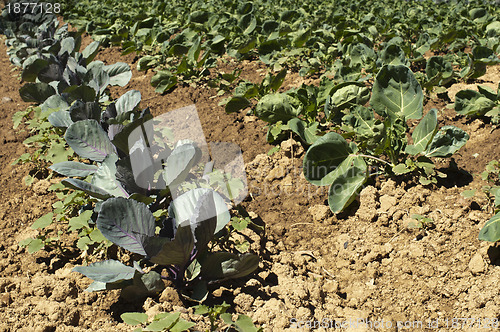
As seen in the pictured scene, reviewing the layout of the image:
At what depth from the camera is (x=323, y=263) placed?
2361 millimetres

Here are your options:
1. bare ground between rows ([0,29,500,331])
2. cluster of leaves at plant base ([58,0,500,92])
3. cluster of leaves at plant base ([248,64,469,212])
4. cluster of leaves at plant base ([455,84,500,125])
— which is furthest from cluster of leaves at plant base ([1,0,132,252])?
cluster of leaves at plant base ([455,84,500,125])

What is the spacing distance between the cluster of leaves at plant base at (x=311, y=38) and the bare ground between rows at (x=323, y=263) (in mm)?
1212

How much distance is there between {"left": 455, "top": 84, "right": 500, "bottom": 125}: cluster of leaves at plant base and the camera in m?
3.03

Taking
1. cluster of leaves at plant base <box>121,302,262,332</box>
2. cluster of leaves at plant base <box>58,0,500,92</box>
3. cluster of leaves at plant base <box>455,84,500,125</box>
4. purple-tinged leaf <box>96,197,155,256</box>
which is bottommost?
cluster of leaves at plant base <box>58,0,500,92</box>

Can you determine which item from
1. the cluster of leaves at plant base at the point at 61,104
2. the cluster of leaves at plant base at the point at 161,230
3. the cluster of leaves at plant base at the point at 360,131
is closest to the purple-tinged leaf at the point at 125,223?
the cluster of leaves at plant base at the point at 161,230

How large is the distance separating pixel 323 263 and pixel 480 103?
1.70m

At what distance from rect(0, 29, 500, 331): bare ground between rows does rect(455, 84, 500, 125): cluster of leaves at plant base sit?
11 centimetres

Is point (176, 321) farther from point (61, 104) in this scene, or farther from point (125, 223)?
point (61, 104)

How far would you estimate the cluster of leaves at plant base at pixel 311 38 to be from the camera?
3.89 m

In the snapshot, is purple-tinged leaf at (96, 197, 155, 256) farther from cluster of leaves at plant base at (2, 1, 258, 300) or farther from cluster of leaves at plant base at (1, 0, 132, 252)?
cluster of leaves at plant base at (1, 0, 132, 252)

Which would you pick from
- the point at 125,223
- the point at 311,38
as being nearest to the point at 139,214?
the point at 125,223

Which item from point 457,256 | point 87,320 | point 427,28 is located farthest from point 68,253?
point 427,28

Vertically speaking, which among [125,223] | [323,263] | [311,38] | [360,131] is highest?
[125,223]

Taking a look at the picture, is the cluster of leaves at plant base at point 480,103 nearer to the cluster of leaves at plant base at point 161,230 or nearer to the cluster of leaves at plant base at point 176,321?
the cluster of leaves at plant base at point 161,230
